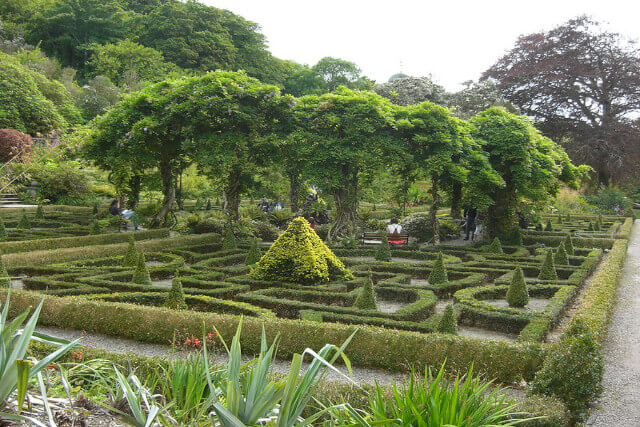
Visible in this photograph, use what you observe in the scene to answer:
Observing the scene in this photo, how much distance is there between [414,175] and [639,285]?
30.9ft

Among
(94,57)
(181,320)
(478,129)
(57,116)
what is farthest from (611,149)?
(94,57)

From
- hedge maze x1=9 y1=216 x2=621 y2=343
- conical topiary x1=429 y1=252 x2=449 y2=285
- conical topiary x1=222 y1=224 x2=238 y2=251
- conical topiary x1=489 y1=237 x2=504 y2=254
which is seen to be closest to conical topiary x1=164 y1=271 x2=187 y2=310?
hedge maze x1=9 y1=216 x2=621 y2=343

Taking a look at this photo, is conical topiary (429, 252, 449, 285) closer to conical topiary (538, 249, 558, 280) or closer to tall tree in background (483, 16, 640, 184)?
conical topiary (538, 249, 558, 280)

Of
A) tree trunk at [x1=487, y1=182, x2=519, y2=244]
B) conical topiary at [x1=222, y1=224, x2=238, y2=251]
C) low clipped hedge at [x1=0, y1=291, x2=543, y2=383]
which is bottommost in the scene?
low clipped hedge at [x1=0, y1=291, x2=543, y2=383]

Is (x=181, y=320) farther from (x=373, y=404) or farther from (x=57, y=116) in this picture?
(x=57, y=116)

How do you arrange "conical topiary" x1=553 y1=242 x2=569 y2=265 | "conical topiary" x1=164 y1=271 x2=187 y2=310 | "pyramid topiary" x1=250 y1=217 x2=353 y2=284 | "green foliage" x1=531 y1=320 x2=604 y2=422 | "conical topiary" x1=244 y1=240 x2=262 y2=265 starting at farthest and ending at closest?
"conical topiary" x1=553 y1=242 x2=569 y2=265 < "conical topiary" x1=244 y1=240 x2=262 y2=265 < "pyramid topiary" x1=250 y1=217 x2=353 y2=284 < "conical topiary" x1=164 y1=271 x2=187 y2=310 < "green foliage" x1=531 y1=320 x2=604 y2=422

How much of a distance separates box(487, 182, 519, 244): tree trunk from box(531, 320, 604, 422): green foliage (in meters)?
15.2

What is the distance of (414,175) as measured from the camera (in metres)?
19.6

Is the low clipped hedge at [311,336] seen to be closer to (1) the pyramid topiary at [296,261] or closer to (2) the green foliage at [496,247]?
(1) the pyramid topiary at [296,261]

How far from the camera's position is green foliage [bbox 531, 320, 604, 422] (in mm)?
4930

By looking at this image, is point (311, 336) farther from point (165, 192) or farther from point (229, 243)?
point (165, 192)

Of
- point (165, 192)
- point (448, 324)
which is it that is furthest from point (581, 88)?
point (448, 324)

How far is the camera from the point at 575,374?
5027 millimetres

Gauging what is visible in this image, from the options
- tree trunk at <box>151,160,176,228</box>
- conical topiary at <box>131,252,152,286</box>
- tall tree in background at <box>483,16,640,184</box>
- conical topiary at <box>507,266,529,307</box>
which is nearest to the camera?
conical topiary at <box>507,266,529,307</box>
